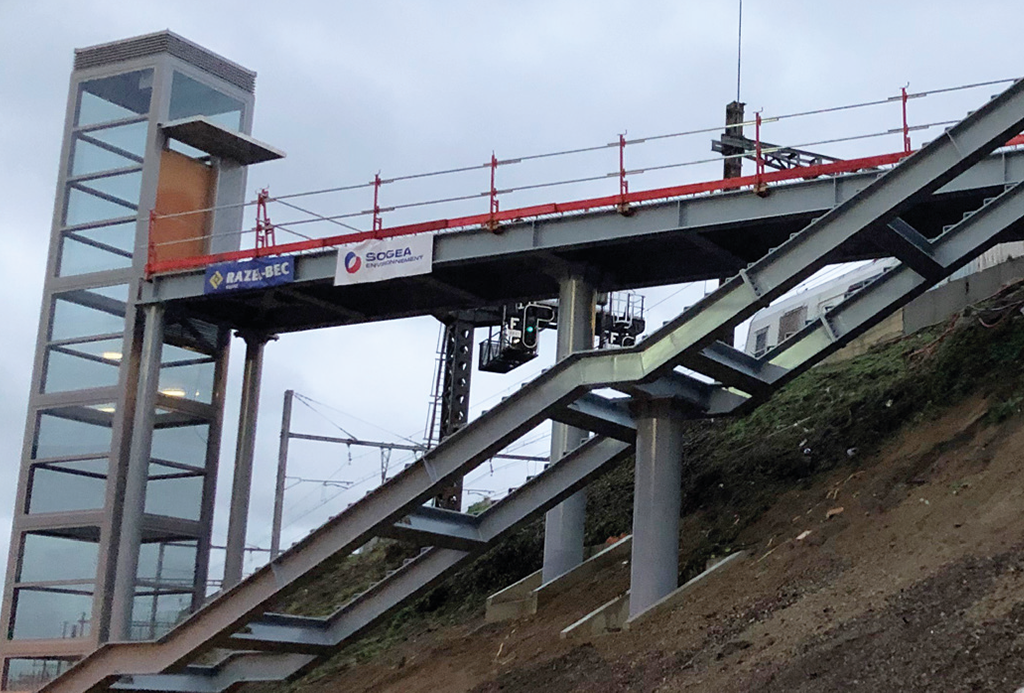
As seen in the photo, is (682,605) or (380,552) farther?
(380,552)

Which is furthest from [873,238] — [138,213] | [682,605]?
[138,213]

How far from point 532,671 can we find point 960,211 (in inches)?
363

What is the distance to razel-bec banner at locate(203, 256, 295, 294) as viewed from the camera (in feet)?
72.7

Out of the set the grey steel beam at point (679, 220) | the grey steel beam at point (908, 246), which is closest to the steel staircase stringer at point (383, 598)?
the grey steel beam at point (679, 220)

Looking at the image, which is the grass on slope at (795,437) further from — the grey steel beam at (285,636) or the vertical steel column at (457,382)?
the vertical steel column at (457,382)

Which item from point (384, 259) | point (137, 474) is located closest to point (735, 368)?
point (384, 259)

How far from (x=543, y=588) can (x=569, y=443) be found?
245 cm

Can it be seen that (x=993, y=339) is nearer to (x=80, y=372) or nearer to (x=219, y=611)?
(x=219, y=611)

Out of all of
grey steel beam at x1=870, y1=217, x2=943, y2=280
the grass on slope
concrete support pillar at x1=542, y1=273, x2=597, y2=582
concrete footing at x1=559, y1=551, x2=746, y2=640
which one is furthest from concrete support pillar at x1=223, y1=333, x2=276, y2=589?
grey steel beam at x1=870, y1=217, x2=943, y2=280

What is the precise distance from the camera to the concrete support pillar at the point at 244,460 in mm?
25281

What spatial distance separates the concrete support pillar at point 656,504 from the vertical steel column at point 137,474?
407 inches

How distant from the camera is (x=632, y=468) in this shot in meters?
23.9

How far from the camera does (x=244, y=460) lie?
84.2 ft

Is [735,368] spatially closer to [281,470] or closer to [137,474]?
[137,474]
